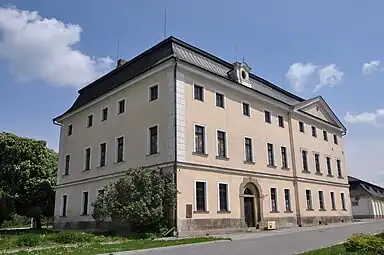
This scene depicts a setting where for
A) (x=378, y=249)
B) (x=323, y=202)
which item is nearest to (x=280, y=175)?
(x=323, y=202)

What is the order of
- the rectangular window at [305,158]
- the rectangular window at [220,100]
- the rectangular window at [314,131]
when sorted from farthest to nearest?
1. the rectangular window at [314,131]
2. the rectangular window at [305,158]
3. the rectangular window at [220,100]

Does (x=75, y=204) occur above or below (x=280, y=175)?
below

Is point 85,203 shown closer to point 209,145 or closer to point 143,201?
point 143,201

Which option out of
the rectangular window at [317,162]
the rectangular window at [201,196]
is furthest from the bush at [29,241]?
the rectangular window at [317,162]

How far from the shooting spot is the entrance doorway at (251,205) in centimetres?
2524

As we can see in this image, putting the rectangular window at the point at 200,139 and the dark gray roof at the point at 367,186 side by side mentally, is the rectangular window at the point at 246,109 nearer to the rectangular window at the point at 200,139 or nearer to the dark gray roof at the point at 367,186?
the rectangular window at the point at 200,139

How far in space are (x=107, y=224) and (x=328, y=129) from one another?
26.0 metres

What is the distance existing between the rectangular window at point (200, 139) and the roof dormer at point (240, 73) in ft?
19.5

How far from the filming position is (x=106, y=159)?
27.0 m

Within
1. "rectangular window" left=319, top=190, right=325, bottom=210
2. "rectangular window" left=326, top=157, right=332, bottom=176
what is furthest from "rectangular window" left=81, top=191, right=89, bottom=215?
"rectangular window" left=326, top=157, right=332, bottom=176

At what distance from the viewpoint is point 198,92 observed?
23.8m

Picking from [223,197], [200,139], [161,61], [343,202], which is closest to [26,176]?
[161,61]

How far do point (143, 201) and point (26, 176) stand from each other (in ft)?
66.2

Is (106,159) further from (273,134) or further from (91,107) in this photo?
(273,134)
